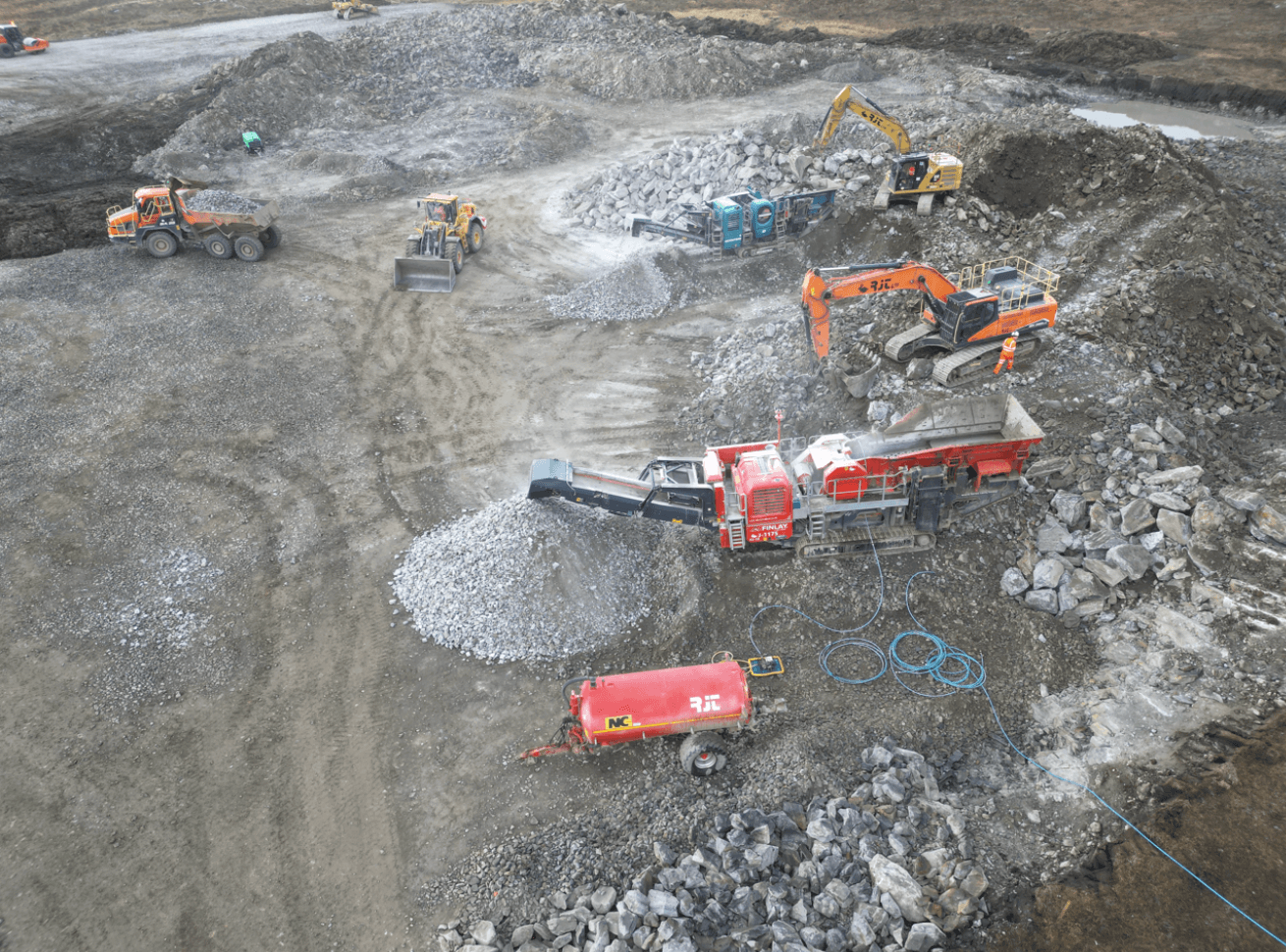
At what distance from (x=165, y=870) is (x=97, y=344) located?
50.4 feet

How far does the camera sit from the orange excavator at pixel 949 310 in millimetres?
15000

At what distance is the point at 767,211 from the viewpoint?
70.7ft

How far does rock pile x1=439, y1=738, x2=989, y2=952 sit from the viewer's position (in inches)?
307

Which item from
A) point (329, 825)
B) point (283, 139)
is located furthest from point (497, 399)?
point (283, 139)

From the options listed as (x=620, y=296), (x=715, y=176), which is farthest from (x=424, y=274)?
(x=715, y=176)

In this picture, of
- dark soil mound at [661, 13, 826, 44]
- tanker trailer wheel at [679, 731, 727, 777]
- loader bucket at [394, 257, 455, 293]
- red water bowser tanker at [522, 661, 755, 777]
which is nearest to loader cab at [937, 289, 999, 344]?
red water bowser tanker at [522, 661, 755, 777]

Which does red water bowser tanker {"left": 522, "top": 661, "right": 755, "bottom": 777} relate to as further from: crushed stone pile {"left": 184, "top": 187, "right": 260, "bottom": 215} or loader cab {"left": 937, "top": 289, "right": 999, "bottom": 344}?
crushed stone pile {"left": 184, "top": 187, "right": 260, "bottom": 215}

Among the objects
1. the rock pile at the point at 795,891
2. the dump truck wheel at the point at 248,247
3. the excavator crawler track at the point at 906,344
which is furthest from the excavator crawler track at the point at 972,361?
the dump truck wheel at the point at 248,247

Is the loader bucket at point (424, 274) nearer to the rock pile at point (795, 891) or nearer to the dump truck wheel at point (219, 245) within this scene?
the dump truck wheel at point (219, 245)

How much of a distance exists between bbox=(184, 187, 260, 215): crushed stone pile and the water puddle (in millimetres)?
29962

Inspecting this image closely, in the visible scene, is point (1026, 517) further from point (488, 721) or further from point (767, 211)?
point (767, 211)

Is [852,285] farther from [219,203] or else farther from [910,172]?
[219,203]

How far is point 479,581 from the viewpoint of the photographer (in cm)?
1256

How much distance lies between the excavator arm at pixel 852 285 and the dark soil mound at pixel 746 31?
103ft
